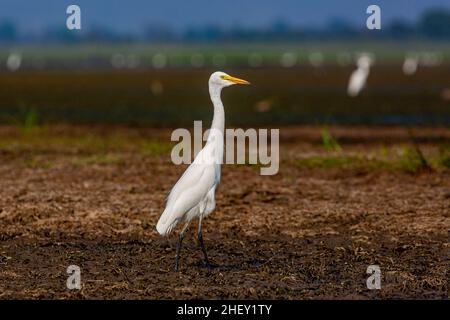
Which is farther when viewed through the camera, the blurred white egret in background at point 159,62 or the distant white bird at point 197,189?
the blurred white egret in background at point 159,62

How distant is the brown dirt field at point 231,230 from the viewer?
31.0ft

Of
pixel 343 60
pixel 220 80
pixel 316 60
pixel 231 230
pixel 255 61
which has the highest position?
pixel 343 60

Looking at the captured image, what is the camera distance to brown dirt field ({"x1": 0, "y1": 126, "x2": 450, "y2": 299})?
9461 millimetres

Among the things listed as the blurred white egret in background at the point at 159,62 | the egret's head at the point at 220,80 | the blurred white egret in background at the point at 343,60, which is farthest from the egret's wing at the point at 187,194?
the blurred white egret in background at the point at 343,60

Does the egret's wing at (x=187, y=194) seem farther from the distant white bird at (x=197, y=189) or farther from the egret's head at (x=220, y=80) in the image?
the egret's head at (x=220, y=80)

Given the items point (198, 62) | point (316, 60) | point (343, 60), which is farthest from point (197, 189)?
point (343, 60)

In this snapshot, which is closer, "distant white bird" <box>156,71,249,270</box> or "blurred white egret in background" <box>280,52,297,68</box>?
"distant white bird" <box>156,71,249,270</box>

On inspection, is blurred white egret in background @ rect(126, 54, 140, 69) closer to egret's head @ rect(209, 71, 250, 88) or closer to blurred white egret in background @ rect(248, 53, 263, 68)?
blurred white egret in background @ rect(248, 53, 263, 68)

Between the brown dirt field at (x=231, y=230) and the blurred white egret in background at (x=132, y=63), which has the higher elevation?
the blurred white egret in background at (x=132, y=63)

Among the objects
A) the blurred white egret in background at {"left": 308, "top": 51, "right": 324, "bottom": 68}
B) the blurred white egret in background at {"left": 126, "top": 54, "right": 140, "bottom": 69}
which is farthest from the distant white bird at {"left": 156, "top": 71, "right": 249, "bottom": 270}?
the blurred white egret in background at {"left": 126, "top": 54, "right": 140, "bottom": 69}

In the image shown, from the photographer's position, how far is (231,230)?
11.9m

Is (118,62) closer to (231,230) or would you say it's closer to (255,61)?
(255,61)

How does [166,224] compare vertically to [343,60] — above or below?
below

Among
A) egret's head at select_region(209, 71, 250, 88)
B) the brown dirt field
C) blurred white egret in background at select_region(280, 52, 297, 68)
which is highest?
blurred white egret in background at select_region(280, 52, 297, 68)
